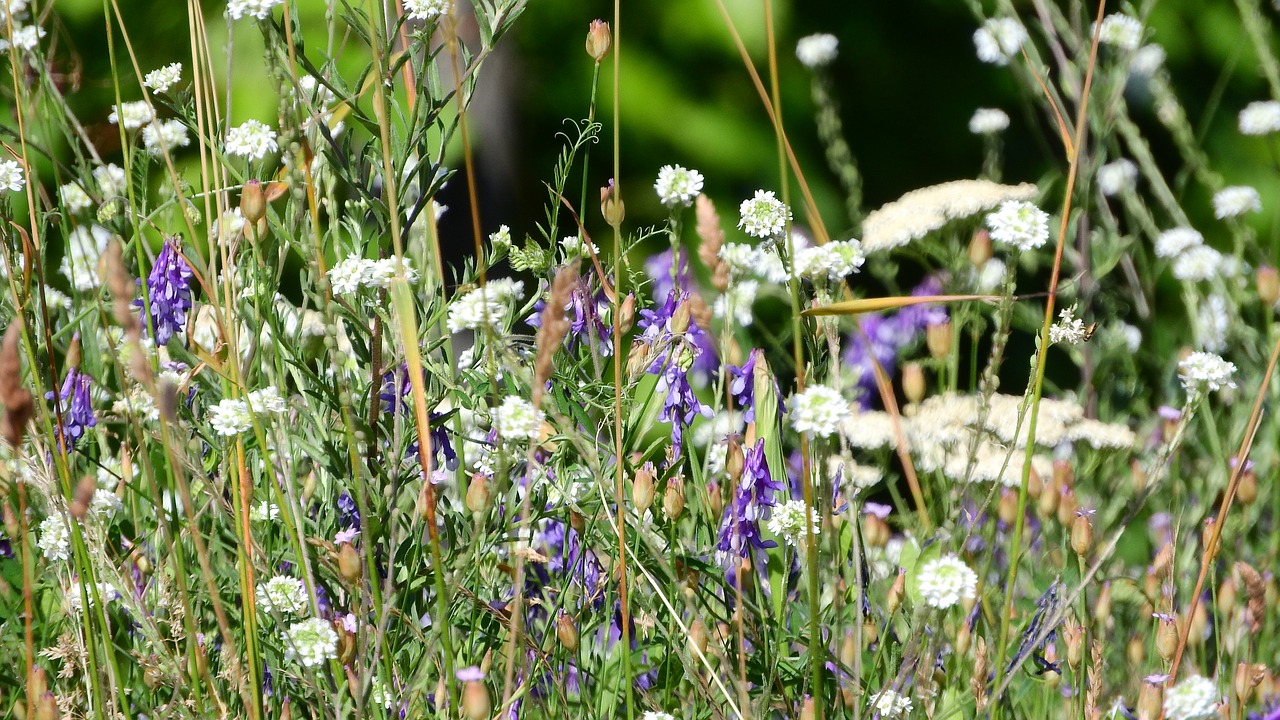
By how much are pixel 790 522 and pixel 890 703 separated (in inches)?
6.5

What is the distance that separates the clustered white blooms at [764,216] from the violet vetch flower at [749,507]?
0.20 m

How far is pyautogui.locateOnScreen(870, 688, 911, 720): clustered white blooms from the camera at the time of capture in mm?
815

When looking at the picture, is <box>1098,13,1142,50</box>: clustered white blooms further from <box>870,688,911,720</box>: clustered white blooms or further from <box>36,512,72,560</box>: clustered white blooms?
<box>36,512,72,560</box>: clustered white blooms

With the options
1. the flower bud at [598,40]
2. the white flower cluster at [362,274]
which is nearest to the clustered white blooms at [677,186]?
the flower bud at [598,40]

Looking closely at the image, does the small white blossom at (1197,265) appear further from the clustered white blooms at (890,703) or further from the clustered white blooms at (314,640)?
the clustered white blooms at (314,640)

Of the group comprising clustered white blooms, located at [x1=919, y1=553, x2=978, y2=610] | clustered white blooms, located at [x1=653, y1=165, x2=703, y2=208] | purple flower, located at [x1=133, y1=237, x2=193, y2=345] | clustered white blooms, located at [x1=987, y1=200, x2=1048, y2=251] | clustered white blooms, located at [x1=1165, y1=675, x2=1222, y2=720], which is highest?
clustered white blooms, located at [x1=653, y1=165, x2=703, y2=208]

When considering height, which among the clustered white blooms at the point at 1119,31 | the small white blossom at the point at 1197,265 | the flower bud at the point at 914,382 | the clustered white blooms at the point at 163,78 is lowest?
the small white blossom at the point at 1197,265

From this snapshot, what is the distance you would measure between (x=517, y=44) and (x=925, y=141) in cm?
116

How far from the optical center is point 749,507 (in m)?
0.99

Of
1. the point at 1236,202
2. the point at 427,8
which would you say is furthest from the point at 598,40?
the point at 1236,202

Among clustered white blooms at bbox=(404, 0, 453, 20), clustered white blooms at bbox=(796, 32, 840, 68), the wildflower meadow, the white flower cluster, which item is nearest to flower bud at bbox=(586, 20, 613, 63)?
the wildflower meadow

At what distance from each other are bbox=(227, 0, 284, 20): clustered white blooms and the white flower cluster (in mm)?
178

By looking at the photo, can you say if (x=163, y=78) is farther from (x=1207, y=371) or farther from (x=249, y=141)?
(x=1207, y=371)

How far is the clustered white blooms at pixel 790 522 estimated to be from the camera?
0.93 metres
